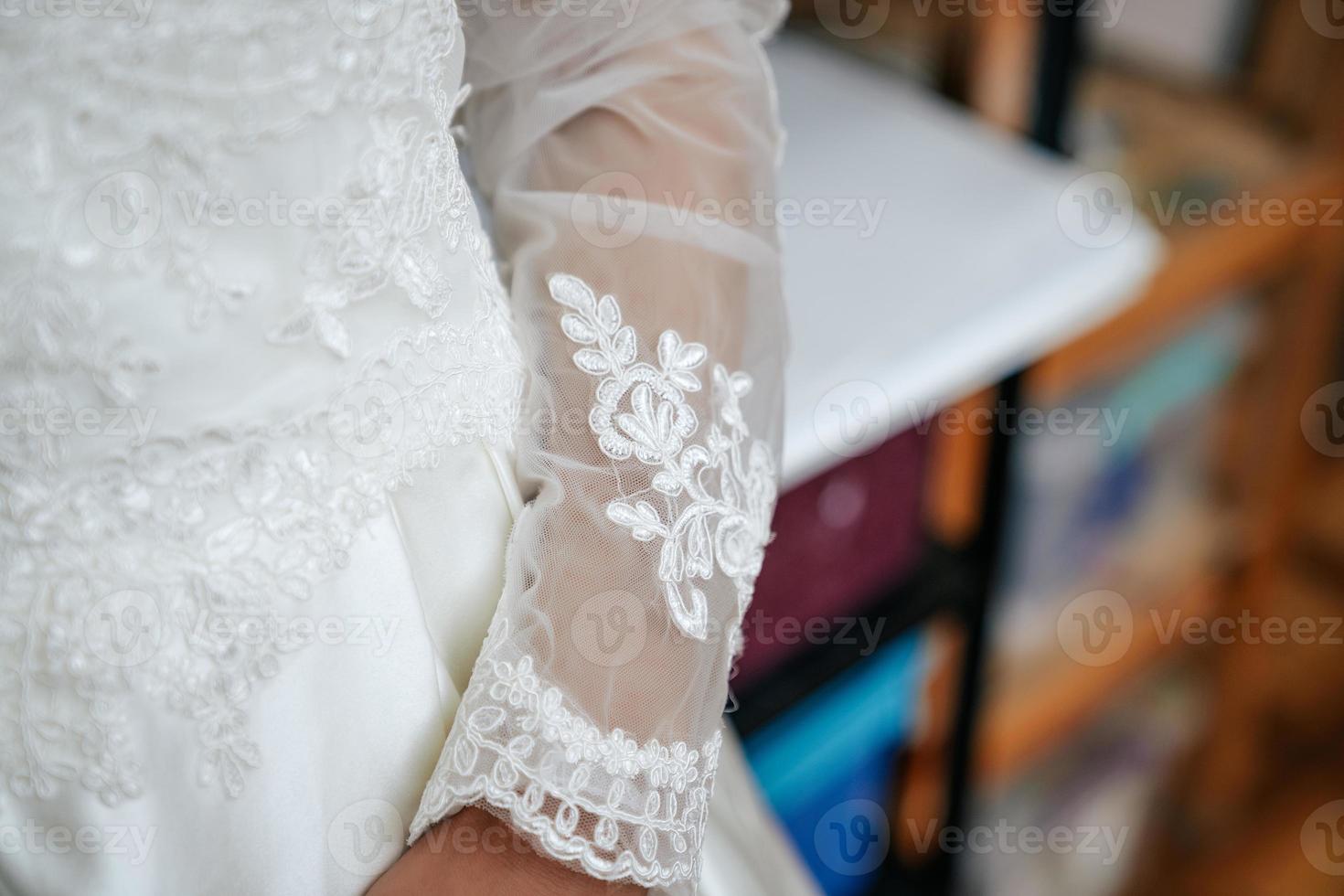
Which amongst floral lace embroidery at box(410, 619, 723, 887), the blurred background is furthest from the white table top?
floral lace embroidery at box(410, 619, 723, 887)

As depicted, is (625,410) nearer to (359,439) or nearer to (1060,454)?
(359,439)

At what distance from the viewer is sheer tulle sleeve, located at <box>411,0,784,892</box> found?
1.42 feet

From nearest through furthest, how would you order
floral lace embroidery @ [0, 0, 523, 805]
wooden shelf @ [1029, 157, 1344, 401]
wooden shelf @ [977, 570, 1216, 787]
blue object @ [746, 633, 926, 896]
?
floral lace embroidery @ [0, 0, 523, 805], blue object @ [746, 633, 926, 896], wooden shelf @ [1029, 157, 1344, 401], wooden shelf @ [977, 570, 1216, 787]

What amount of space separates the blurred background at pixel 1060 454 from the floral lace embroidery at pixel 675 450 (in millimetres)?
174

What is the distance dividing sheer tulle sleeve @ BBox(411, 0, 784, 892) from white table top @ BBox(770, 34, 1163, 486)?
0.54 ft

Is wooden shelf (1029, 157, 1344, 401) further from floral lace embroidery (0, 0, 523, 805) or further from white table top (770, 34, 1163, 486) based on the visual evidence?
floral lace embroidery (0, 0, 523, 805)

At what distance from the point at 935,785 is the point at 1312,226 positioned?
74 centimetres

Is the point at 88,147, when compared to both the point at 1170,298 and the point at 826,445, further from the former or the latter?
the point at 1170,298

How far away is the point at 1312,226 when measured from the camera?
119 cm

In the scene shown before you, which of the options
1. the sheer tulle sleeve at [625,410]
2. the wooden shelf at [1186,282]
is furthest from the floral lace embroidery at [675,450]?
the wooden shelf at [1186,282]

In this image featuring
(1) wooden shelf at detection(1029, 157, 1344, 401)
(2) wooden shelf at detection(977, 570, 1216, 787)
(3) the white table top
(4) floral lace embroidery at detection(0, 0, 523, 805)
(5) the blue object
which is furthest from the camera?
(2) wooden shelf at detection(977, 570, 1216, 787)

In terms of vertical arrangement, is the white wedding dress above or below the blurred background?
above

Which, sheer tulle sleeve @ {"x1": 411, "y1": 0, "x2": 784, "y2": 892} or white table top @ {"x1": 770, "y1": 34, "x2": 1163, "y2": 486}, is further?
white table top @ {"x1": 770, "y1": 34, "x2": 1163, "y2": 486}

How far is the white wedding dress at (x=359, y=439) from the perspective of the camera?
0.37 metres
